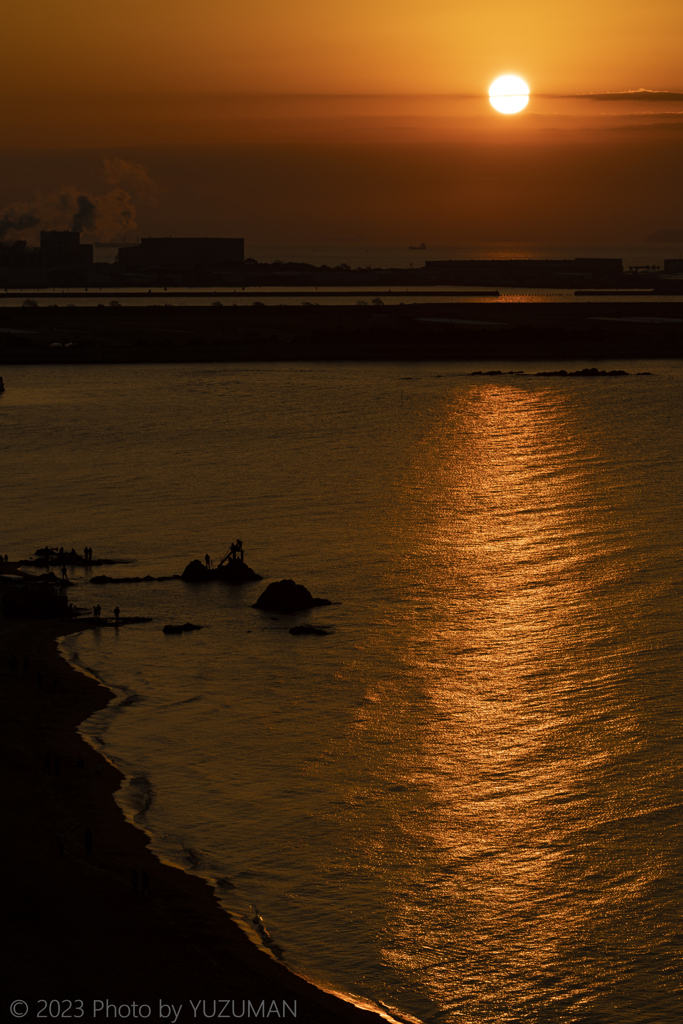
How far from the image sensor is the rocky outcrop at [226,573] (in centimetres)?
4122

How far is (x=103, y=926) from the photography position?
63.1 feet

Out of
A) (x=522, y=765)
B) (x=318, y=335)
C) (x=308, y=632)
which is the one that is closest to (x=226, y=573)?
(x=308, y=632)

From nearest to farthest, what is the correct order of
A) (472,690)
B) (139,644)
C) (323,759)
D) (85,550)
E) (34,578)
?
(323,759) < (472,690) < (139,644) < (34,578) < (85,550)

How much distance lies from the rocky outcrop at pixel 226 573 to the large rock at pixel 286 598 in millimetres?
2732

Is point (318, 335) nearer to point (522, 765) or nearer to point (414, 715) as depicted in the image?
point (414, 715)

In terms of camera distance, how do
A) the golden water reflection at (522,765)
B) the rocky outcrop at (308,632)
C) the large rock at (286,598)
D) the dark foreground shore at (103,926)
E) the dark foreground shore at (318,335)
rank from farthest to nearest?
the dark foreground shore at (318,335)
the large rock at (286,598)
the rocky outcrop at (308,632)
the golden water reflection at (522,765)
the dark foreground shore at (103,926)

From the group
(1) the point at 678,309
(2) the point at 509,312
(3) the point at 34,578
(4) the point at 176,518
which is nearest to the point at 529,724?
(3) the point at 34,578

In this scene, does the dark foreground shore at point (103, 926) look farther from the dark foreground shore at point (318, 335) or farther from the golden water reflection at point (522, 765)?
the dark foreground shore at point (318, 335)

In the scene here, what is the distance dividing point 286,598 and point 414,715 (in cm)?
981

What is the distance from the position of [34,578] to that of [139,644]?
6.60 meters

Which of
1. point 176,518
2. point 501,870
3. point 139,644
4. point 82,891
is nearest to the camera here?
point 82,891

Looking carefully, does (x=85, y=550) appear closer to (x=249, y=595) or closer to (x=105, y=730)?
(x=249, y=595)

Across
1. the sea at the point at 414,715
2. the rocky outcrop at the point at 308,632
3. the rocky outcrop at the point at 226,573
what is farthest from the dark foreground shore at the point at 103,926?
the rocky outcrop at the point at 226,573

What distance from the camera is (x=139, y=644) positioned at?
34.8 meters
